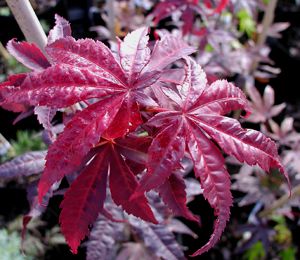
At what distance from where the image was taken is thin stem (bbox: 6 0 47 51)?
628 mm

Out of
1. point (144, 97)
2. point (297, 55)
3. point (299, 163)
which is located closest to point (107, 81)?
point (144, 97)

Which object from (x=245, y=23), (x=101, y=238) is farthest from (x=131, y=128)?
(x=245, y=23)

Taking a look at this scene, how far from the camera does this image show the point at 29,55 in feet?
2.19

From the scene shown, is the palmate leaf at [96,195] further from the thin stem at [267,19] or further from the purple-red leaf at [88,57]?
the thin stem at [267,19]

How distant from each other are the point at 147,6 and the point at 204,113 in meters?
1.28

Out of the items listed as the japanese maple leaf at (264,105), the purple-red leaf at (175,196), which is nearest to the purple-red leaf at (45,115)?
the purple-red leaf at (175,196)

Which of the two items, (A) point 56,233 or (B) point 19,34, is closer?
(A) point 56,233

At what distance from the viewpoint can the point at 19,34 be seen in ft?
5.95

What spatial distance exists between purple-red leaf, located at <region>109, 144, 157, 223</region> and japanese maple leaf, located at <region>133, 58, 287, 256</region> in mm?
65

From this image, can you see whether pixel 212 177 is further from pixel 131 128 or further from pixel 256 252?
pixel 256 252

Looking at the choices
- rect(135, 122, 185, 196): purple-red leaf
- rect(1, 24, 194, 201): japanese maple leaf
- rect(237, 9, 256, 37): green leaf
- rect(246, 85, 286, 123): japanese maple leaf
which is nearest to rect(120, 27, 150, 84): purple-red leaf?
rect(1, 24, 194, 201): japanese maple leaf

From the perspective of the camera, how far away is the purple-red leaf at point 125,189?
1.87 ft

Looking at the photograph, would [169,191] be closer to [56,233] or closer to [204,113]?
[204,113]

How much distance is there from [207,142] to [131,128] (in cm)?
12
